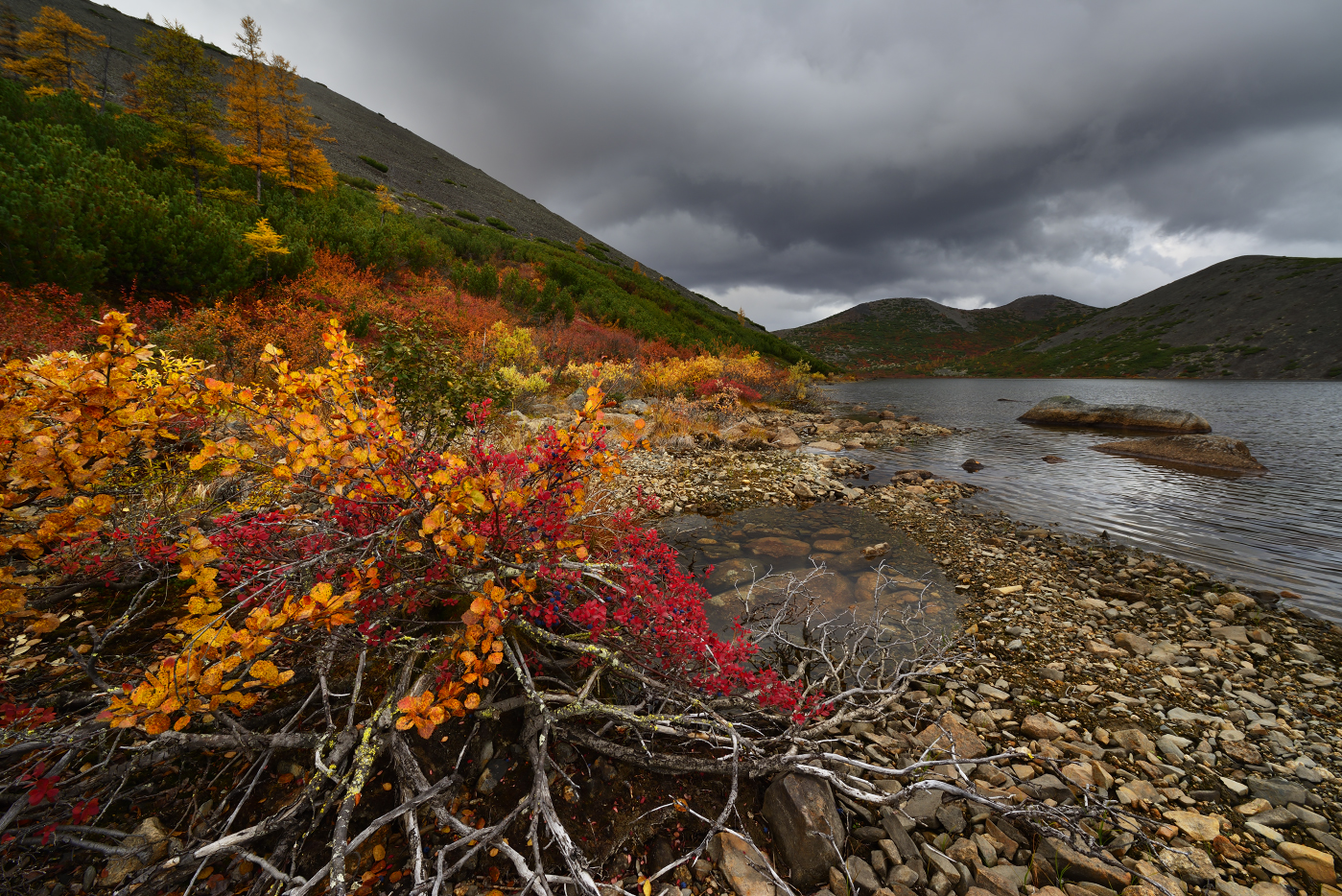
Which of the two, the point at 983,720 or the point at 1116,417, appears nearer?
the point at 983,720

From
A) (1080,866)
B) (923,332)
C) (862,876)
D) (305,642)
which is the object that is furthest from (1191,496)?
(923,332)

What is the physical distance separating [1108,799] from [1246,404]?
40559 millimetres

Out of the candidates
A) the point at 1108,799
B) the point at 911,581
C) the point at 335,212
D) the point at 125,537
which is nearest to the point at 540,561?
the point at 125,537

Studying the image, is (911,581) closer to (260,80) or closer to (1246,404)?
(260,80)

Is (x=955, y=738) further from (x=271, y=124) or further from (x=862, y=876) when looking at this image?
(x=271, y=124)

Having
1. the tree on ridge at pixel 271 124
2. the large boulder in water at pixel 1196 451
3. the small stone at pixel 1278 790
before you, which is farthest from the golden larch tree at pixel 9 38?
the large boulder in water at pixel 1196 451

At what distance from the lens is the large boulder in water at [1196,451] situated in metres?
11.5

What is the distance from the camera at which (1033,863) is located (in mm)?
→ 2322

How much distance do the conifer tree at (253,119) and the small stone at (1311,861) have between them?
29059 mm

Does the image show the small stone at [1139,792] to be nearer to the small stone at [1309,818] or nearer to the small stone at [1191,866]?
the small stone at [1191,866]

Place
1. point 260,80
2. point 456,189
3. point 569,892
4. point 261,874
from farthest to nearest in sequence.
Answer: point 456,189 < point 260,80 < point 569,892 < point 261,874

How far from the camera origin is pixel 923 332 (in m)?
127

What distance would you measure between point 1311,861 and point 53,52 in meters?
65.8

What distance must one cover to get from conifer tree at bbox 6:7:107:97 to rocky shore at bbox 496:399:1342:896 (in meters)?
53.9
